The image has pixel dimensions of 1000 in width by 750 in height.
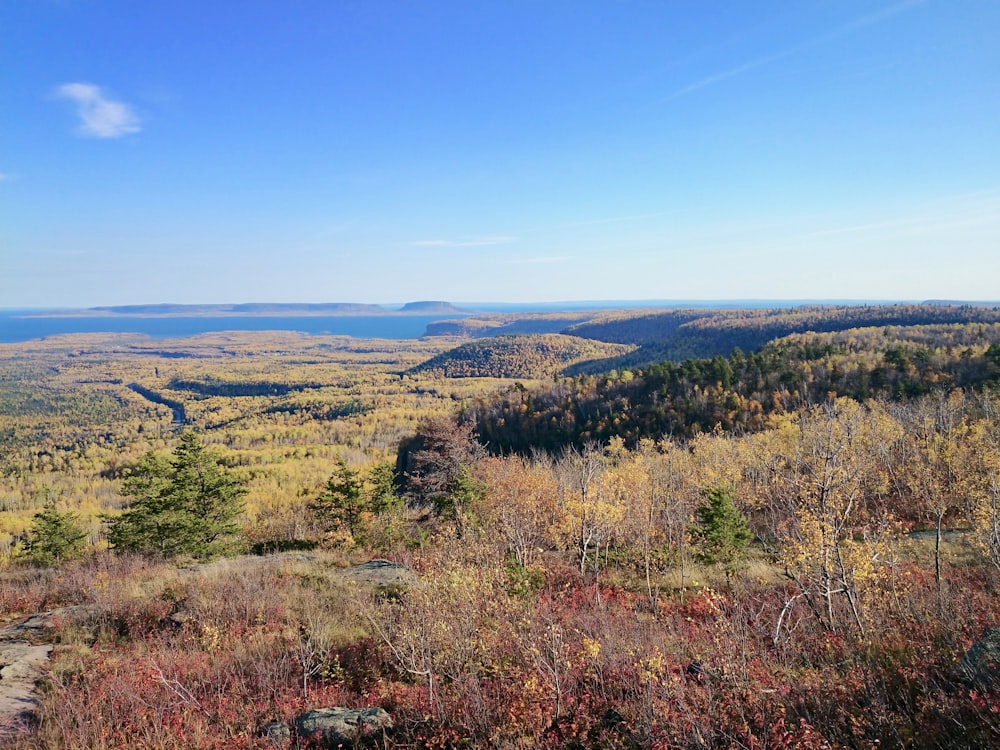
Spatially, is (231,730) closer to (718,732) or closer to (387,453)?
(718,732)

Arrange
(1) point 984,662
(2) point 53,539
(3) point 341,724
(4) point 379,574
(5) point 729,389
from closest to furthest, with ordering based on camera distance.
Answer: (1) point 984,662 → (3) point 341,724 → (4) point 379,574 → (2) point 53,539 → (5) point 729,389

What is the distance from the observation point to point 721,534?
2148 cm

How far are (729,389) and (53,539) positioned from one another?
8326 centimetres

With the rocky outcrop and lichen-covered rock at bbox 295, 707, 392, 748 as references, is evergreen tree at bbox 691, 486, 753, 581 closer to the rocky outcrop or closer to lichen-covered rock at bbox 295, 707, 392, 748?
lichen-covered rock at bbox 295, 707, 392, 748

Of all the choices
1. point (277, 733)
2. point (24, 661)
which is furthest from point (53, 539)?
point (277, 733)

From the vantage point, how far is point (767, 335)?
19750cm

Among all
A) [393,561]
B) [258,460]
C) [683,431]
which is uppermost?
[393,561]

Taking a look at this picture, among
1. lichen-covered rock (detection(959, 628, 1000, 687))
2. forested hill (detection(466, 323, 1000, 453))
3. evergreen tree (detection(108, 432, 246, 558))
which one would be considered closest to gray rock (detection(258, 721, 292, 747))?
lichen-covered rock (detection(959, 628, 1000, 687))

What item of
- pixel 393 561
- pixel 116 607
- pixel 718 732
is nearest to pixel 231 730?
pixel 116 607

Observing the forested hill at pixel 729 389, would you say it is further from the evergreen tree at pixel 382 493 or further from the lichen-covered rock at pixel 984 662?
the lichen-covered rock at pixel 984 662

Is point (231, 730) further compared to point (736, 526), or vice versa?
point (736, 526)

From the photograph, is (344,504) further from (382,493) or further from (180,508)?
(180,508)

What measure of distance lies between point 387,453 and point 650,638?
99277 mm

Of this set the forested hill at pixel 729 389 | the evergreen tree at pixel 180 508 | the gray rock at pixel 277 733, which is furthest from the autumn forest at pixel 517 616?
the forested hill at pixel 729 389
